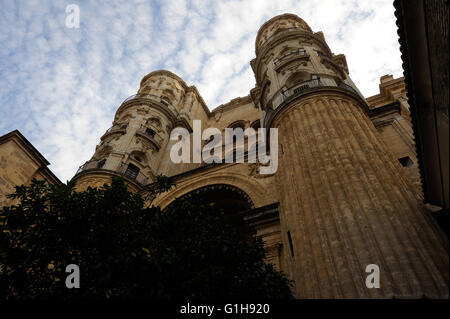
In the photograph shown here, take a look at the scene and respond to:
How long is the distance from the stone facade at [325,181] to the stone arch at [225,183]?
58 mm

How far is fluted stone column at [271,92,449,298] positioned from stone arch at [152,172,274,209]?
2.34 m

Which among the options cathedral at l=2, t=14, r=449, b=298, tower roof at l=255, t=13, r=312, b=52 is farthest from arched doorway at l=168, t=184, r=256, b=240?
tower roof at l=255, t=13, r=312, b=52

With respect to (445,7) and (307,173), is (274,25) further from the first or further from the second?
(445,7)

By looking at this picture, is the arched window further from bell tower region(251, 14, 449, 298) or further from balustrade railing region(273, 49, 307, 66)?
bell tower region(251, 14, 449, 298)

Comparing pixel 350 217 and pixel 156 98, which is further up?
pixel 156 98

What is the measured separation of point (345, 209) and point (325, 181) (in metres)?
1.26

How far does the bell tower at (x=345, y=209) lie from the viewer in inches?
274

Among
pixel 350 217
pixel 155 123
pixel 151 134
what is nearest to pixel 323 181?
pixel 350 217

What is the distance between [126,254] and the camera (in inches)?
239

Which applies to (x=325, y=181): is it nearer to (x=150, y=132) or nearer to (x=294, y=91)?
(x=294, y=91)

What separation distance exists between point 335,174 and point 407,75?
3.39 metres

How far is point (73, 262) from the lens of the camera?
6.93 meters

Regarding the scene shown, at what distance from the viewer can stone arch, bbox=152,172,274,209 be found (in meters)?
14.5
